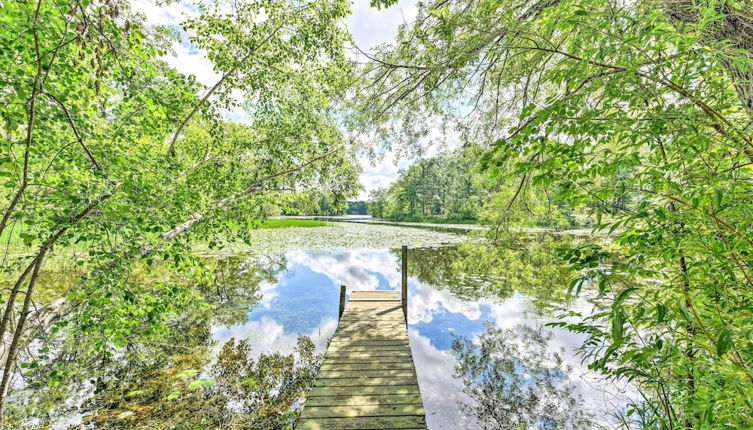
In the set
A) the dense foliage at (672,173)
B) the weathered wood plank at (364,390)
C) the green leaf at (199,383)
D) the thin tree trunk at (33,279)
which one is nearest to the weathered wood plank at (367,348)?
the weathered wood plank at (364,390)

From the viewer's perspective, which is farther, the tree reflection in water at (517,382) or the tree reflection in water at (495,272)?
the tree reflection in water at (495,272)

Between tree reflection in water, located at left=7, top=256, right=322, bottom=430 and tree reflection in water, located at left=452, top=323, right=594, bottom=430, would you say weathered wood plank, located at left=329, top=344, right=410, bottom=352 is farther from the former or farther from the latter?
tree reflection in water, located at left=452, top=323, right=594, bottom=430

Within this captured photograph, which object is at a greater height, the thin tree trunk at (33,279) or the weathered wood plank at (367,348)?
the thin tree trunk at (33,279)

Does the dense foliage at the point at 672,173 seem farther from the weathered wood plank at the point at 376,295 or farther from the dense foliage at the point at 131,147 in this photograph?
the weathered wood plank at the point at 376,295

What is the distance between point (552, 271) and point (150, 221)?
14.3 m

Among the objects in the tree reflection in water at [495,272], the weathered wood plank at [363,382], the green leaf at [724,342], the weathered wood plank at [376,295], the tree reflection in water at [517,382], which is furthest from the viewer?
the tree reflection in water at [495,272]

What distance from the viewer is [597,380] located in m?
5.27

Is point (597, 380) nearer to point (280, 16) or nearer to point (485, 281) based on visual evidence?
point (485, 281)

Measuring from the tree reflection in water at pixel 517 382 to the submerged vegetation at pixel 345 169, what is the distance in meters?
0.07

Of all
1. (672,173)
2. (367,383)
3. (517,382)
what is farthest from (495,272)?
(672,173)

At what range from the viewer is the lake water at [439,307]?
498 centimetres

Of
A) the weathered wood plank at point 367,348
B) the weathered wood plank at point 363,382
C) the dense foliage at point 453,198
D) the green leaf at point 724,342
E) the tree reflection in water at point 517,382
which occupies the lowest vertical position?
the tree reflection in water at point 517,382

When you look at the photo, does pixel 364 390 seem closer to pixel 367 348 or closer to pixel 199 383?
pixel 367 348

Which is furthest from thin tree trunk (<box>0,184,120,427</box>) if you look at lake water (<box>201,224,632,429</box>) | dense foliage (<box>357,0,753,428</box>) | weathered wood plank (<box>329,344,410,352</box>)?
lake water (<box>201,224,632,429</box>)
